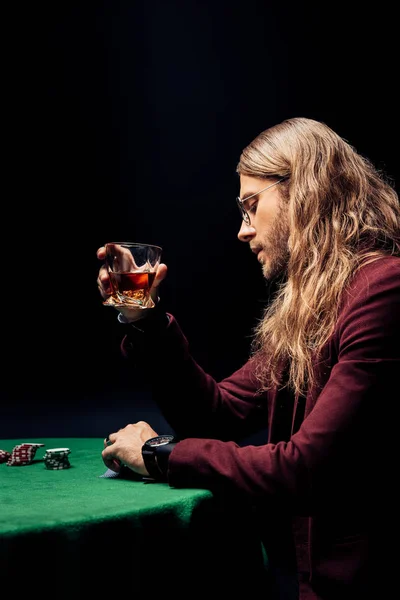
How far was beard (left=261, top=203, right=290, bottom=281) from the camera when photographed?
2018 mm

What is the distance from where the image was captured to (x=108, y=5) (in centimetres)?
370

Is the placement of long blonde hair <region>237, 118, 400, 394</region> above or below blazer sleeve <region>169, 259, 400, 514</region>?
above

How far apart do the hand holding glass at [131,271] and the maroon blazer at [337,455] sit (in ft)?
1.59

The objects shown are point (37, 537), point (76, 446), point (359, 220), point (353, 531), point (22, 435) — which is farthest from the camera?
point (22, 435)

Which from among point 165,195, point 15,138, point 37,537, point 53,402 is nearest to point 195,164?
point 165,195

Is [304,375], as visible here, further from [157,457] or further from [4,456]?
[4,456]

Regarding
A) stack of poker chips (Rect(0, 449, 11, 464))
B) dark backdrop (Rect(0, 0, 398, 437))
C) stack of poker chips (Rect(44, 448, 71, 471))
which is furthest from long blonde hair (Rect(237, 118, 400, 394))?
dark backdrop (Rect(0, 0, 398, 437))

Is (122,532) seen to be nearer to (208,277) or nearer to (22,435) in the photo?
(22,435)

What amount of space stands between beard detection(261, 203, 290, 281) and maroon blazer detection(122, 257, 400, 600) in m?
0.44

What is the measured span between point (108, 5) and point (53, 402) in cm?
236

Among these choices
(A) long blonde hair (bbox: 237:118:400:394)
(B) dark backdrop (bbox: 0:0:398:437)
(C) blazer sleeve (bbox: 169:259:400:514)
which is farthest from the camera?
(B) dark backdrop (bbox: 0:0:398:437)

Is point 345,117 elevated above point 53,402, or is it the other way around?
point 345,117

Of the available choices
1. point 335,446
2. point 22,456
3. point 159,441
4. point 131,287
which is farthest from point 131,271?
point 335,446

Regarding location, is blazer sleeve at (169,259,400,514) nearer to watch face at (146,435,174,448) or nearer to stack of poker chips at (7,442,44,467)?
watch face at (146,435,174,448)
